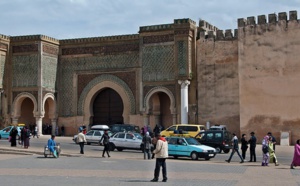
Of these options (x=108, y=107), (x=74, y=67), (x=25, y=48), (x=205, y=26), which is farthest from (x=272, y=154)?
(x=25, y=48)

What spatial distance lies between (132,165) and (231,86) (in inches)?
593

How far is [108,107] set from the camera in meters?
36.4

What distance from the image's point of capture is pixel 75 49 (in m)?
36.7

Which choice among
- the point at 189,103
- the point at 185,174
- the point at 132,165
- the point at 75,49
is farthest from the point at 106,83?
the point at 185,174

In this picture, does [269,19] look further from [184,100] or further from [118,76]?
[118,76]

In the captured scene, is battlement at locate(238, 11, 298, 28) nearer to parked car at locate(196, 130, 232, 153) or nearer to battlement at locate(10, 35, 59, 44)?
parked car at locate(196, 130, 232, 153)

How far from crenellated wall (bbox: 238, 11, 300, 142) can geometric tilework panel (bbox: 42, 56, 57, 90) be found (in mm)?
13318

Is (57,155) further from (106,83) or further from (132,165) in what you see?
(106,83)

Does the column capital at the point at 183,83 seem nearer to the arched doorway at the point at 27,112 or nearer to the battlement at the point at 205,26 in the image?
the battlement at the point at 205,26

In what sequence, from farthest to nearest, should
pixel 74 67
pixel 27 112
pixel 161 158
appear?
pixel 27 112
pixel 74 67
pixel 161 158

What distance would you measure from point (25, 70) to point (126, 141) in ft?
45.2

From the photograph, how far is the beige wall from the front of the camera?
3172 cm

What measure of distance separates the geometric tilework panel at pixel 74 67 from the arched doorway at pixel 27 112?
9.13 ft

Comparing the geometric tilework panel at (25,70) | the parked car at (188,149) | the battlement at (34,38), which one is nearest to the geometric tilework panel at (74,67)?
the battlement at (34,38)
